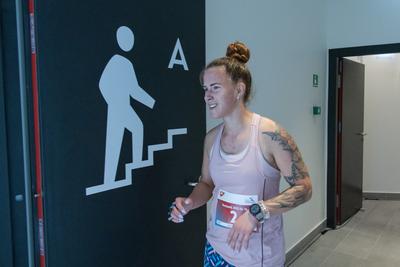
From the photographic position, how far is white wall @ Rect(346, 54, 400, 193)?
5.17 metres

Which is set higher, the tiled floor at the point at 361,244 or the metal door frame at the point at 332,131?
the metal door frame at the point at 332,131

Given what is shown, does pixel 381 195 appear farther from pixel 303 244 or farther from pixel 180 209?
pixel 180 209

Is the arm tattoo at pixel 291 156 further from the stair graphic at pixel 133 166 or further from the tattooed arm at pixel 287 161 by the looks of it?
the stair graphic at pixel 133 166

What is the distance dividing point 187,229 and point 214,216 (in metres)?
0.50

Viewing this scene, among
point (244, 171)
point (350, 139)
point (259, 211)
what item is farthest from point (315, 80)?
point (259, 211)

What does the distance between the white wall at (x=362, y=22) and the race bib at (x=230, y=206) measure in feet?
10.2

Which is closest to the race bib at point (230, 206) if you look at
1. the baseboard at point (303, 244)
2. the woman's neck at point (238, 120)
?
the woman's neck at point (238, 120)

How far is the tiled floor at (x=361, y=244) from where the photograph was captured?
10.5 ft

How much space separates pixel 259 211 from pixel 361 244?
9.52 feet

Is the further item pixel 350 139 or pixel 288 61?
pixel 350 139

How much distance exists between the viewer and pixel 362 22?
382 centimetres

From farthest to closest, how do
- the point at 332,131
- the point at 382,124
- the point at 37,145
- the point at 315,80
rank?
the point at 382,124
the point at 332,131
the point at 315,80
the point at 37,145

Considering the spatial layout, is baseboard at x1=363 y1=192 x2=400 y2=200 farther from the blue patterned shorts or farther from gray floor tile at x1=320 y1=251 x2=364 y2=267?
the blue patterned shorts

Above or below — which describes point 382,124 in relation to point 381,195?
above
